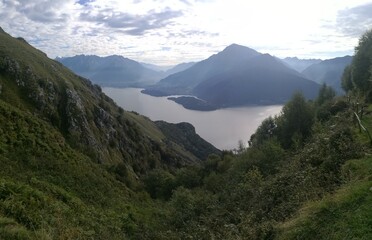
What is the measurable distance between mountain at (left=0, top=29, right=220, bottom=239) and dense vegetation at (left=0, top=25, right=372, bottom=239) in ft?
0.44

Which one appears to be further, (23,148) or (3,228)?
(23,148)

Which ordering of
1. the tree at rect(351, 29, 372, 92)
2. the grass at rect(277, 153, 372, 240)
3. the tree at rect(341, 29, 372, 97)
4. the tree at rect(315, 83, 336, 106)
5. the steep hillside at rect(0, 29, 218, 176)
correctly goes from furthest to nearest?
1. the tree at rect(315, 83, 336, 106)
2. the tree at rect(351, 29, 372, 92)
3. the tree at rect(341, 29, 372, 97)
4. the steep hillside at rect(0, 29, 218, 176)
5. the grass at rect(277, 153, 372, 240)

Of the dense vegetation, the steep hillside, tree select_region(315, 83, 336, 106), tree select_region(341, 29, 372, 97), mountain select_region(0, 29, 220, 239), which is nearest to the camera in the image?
the dense vegetation

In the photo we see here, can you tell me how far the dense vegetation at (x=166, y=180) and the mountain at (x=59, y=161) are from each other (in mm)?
133

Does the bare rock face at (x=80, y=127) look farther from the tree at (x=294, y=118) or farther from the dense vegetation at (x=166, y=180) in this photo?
the tree at (x=294, y=118)

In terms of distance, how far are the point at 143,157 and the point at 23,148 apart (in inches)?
2421

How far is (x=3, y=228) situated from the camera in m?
9.96

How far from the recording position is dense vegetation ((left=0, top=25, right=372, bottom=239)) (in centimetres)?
1239

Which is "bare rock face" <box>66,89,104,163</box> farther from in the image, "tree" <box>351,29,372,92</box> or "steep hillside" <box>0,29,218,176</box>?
"tree" <box>351,29,372,92</box>

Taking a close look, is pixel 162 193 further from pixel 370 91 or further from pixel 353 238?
pixel 353 238

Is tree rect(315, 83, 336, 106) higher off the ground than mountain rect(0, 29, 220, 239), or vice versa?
tree rect(315, 83, 336, 106)

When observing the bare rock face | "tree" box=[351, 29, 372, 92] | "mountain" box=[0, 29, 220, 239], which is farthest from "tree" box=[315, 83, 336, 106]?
the bare rock face

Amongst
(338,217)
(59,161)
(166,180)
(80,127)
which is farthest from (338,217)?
(80,127)

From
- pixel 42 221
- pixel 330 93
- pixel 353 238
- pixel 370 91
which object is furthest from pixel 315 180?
pixel 330 93
